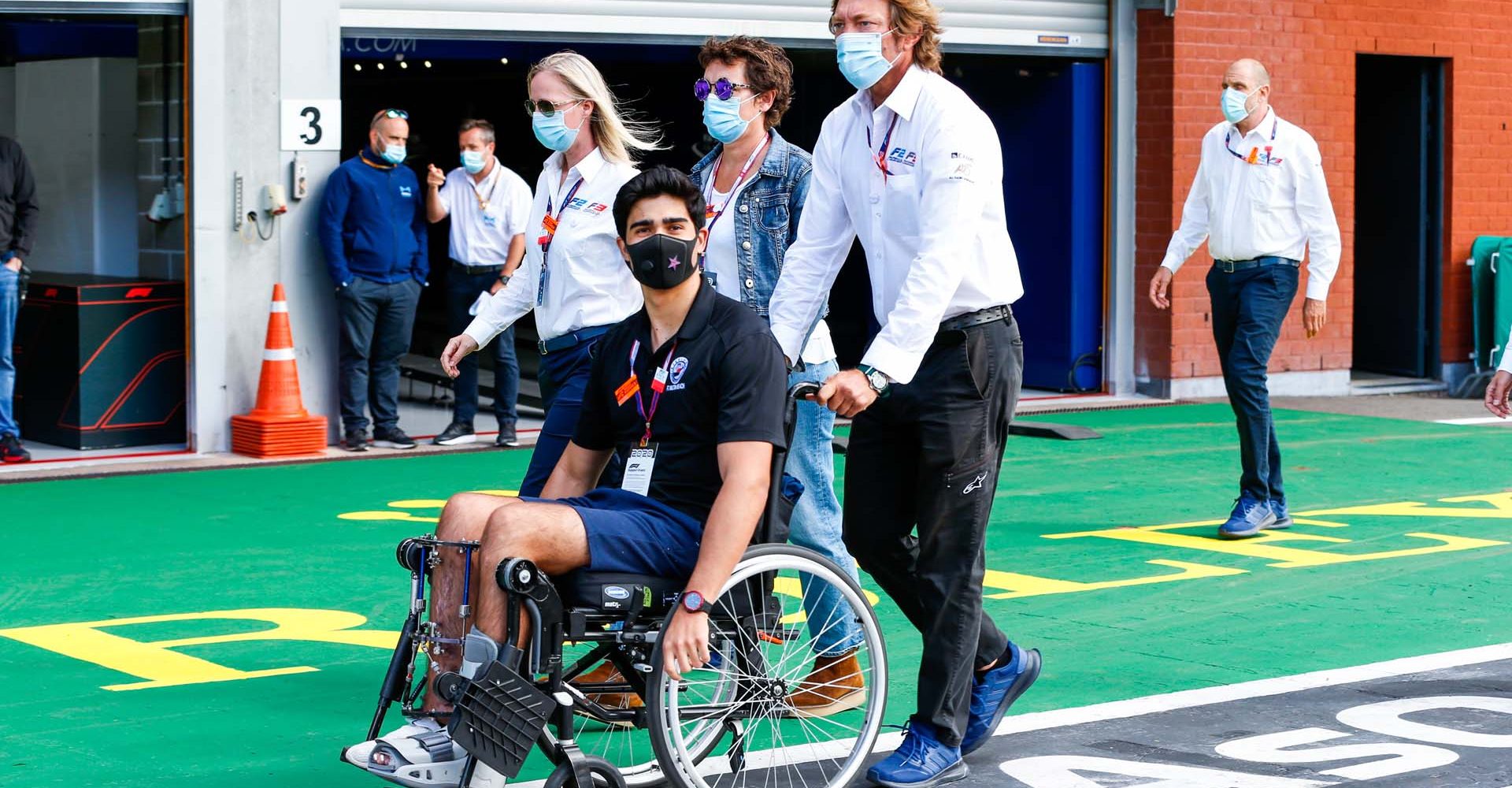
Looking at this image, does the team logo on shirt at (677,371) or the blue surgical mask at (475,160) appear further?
→ the blue surgical mask at (475,160)

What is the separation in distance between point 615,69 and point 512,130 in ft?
5.56

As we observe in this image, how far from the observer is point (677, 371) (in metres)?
4.89

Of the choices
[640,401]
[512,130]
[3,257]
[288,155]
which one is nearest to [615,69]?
[512,130]

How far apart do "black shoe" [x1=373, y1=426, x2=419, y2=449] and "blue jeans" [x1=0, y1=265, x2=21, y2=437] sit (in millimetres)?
2165

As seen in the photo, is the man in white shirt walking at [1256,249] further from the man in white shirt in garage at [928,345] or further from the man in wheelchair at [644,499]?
the man in wheelchair at [644,499]

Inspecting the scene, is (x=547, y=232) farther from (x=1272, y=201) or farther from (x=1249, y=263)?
(x=1272, y=201)

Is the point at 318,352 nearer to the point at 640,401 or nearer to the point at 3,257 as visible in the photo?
the point at 3,257

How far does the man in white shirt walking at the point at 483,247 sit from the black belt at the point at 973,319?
7443 millimetres

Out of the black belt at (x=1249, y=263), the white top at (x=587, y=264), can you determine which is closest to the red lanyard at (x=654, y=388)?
the white top at (x=587, y=264)

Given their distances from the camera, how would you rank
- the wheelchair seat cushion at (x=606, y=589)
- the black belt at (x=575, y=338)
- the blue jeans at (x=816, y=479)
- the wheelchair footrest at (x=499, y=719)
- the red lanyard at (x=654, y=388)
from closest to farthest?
the wheelchair footrest at (x=499, y=719) → the wheelchair seat cushion at (x=606, y=589) → the red lanyard at (x=654, y=388) → the blue jeans at (x=816, y=479) → the black belt at (x=575, y=338)

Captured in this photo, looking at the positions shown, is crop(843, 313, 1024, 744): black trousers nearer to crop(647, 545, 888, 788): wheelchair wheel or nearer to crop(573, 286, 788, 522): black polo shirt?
crop(647, 545, 888, 788): wheelchair wheel

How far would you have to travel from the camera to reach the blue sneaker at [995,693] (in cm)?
533

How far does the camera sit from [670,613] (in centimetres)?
454

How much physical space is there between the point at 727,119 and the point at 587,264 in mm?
637
